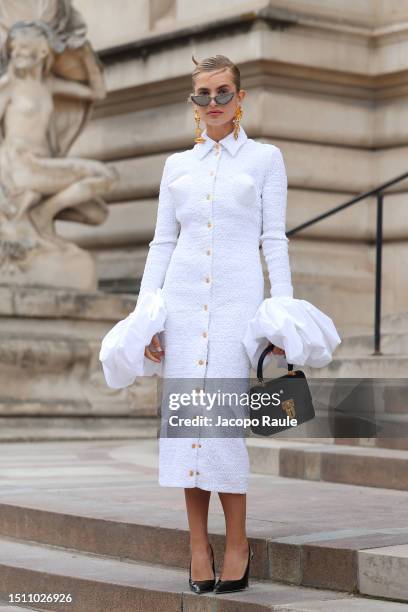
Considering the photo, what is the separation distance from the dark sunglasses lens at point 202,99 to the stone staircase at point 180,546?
169 cm

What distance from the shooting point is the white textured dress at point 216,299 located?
17.2 ft

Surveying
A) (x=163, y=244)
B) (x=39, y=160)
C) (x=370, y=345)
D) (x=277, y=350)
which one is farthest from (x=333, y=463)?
(x=39, y=160)

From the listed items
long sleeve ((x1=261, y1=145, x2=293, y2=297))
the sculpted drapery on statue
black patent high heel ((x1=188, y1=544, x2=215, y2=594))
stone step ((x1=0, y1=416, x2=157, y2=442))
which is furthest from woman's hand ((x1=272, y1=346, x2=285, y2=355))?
the sculpted drapery on statue

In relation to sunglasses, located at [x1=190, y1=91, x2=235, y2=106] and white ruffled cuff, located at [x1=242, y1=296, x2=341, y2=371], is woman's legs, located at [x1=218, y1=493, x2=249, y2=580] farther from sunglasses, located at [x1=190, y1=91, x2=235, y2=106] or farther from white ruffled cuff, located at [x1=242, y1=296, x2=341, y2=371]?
sunglasses, located at [x1=190, y1=91, x2=235, y2=106]

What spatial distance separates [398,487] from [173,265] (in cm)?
273

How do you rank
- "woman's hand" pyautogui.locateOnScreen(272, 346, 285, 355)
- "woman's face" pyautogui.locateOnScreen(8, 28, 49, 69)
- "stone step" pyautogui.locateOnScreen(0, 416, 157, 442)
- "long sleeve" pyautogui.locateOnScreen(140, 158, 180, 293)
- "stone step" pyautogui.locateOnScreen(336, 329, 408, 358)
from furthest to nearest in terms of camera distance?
"woman's face" pyautogui.locateOnScreen(8, 28, 49, 69), "stone step" pyautogui.locateOnScreen(0, 416, 157, 442), "stone step" pyautogui.locateOnScreen(336, 329, 408, 358), "long sleeve" pyautogui.locateOnScreen(140, 158, 180, 293), "woman's hand" pyautogui.locateOnScreen(272, 346, 285, 355)

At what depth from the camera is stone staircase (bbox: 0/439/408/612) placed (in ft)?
17.7

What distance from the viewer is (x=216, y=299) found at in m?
5.34

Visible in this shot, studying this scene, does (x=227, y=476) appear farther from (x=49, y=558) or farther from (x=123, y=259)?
(x=123, y=259)

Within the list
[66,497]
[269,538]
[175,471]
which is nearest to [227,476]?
[175,471]

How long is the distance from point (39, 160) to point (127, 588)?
750cm

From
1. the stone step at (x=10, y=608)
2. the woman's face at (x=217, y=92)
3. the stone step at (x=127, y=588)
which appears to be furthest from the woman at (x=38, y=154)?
the woman's face at (x=217, y=92)

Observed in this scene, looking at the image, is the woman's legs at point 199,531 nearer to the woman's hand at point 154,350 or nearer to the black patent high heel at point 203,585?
the black patent high heel at point 203,585

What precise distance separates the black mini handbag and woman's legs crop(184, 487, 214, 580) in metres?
0.37
